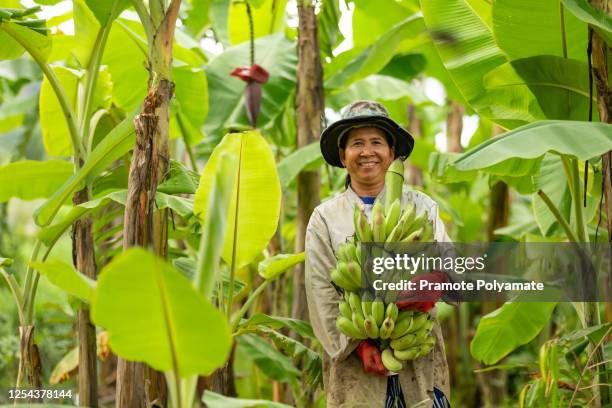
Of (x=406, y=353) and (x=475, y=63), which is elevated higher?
(x=475, y=63)

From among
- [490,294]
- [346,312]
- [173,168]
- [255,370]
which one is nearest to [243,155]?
[173,168]

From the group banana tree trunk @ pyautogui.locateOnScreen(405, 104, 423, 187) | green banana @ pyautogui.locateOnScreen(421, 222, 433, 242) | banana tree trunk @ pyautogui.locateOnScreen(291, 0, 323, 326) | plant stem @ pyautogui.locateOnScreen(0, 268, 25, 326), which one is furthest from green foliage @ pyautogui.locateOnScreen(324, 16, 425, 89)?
banana tree trunk @ pyautogui.locateOnScreen(405, 104, 423, 187)

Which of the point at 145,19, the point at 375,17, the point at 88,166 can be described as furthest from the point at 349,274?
the point at 375,17

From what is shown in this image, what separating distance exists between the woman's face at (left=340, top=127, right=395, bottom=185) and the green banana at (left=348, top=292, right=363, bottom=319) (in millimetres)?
400

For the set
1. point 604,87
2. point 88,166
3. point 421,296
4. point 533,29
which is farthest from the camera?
point 533,29

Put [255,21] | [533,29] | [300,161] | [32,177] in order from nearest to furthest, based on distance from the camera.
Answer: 1. [533,29]
2. [32,177]
3. [300,161]
4. [255,21]

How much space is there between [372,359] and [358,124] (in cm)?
75

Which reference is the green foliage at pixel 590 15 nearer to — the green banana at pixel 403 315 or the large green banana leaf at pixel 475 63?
the large green banana leaf at pixel 475 63

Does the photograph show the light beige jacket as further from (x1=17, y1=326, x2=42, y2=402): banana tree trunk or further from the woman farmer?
(x1=17, y1=326, x2=42, y2=402): banana tree trunk

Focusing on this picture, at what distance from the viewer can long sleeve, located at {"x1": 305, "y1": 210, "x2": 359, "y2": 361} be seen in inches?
95.6

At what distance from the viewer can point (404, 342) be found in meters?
2.30

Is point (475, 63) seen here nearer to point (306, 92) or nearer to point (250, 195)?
point (306, 92)

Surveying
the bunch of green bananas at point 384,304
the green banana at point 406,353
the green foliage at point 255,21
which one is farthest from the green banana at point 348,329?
the green foliage at point 255,21

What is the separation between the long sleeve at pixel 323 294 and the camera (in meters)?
2.43
